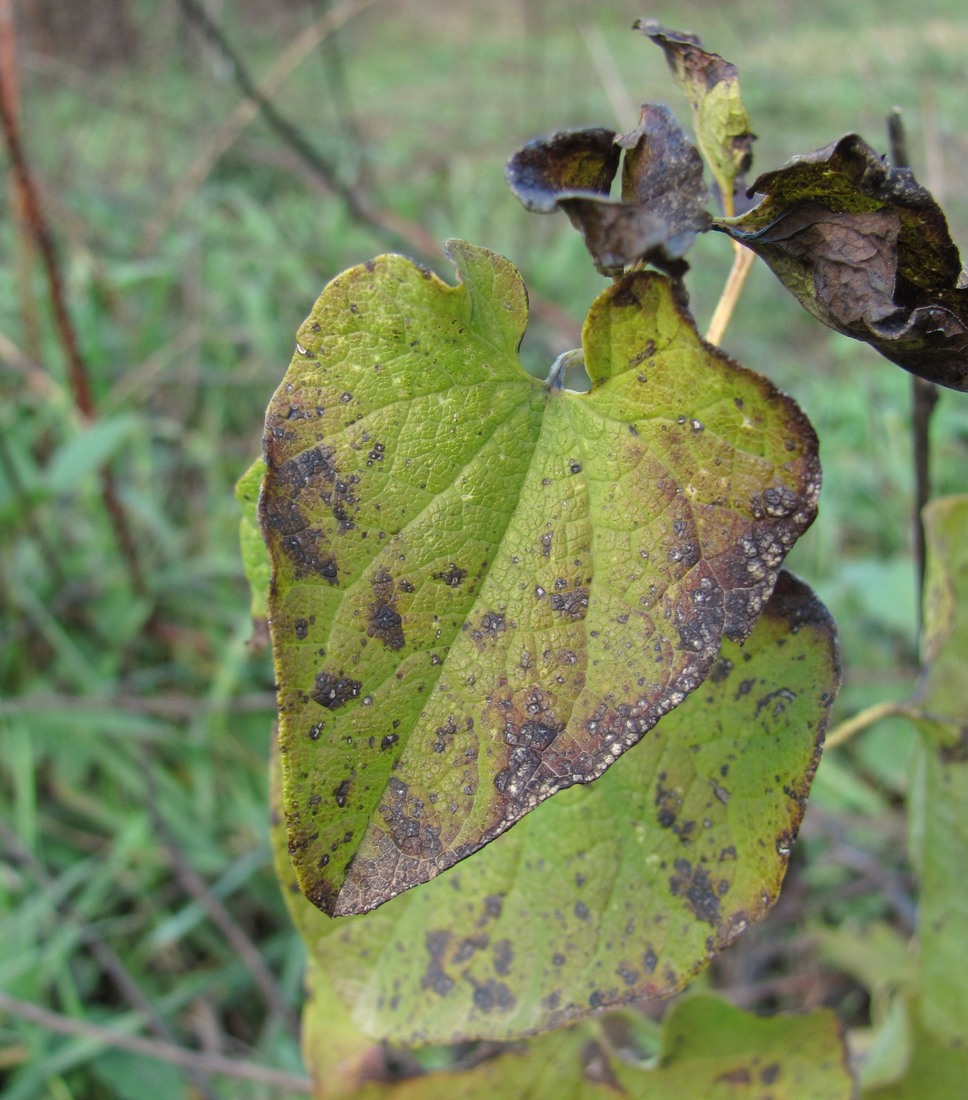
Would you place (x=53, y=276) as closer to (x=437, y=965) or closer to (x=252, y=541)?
(x=252, y=541)

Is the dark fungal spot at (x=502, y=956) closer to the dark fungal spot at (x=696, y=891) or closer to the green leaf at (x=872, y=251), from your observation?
the dark fungal spot at (x=696, y=891)

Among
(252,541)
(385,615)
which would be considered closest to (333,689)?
(385,615)

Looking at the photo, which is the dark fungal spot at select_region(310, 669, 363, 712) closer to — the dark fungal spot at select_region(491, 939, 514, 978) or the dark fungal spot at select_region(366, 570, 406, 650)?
the dark fungal spot at select_region(366, 570, 406, 650)

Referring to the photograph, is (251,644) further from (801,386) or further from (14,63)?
(801,386)

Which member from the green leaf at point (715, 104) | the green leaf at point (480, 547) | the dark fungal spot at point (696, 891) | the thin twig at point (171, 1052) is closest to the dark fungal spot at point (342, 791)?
the green leaf at point (480, 547)

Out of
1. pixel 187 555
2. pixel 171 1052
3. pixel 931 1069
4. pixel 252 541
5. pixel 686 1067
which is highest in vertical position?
pixel 252 541

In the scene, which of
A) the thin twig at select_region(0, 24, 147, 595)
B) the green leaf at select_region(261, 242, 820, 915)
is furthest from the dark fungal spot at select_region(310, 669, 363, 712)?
the thin twig at select_region(0, 24, 147, 595)
